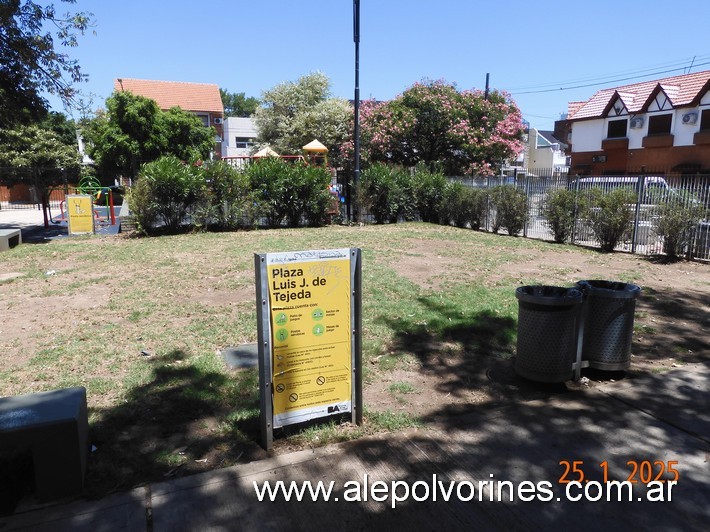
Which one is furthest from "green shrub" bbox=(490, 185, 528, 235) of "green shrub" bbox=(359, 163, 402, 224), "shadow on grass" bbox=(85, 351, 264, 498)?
"shadow on grass" bbox=(85, 351, 264, 498)

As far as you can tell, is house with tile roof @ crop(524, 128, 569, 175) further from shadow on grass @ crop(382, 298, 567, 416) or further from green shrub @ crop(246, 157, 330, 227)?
shadow on grass @ crop(382, 298, 567, 416)

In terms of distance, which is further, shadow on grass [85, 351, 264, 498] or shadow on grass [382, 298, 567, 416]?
shadow on grass [382, 298, 567, 416]

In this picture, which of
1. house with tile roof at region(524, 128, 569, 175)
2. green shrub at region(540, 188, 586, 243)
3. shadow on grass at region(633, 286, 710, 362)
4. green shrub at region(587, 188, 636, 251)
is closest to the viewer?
shadow on grass at region(633, 286, 710, 362)

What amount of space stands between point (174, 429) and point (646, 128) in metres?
42.7

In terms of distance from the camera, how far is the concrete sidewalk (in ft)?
9.43

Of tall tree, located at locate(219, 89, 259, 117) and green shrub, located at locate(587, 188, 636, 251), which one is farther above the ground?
tall tree, located at locate(219, 89, 259, 117)

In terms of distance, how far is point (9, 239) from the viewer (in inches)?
529

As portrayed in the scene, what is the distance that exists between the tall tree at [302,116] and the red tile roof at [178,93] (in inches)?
679

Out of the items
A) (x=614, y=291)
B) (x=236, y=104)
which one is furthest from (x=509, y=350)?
(x=236, y=104)

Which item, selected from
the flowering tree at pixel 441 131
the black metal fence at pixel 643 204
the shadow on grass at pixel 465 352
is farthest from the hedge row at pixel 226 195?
the flowering tree at pixel 441 131

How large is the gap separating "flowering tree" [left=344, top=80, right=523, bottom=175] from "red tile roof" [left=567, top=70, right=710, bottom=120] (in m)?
13.8

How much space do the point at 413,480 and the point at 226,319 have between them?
3993mm

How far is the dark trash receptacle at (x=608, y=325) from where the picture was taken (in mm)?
4734

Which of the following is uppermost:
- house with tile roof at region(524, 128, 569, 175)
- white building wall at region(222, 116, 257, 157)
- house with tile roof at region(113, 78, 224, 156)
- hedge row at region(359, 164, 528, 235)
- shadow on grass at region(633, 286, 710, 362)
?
house with tile roof at region(113, 78, 224, 156)
